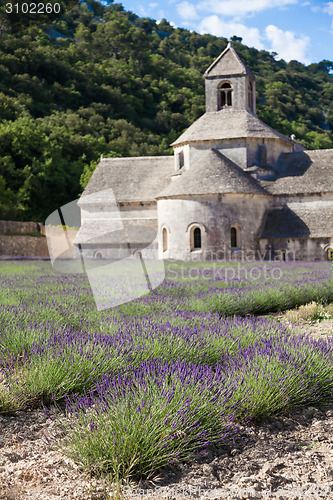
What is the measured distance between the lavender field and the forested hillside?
3445 cm

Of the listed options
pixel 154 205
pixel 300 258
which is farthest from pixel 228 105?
pixel 300 258

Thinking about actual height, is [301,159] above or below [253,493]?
above

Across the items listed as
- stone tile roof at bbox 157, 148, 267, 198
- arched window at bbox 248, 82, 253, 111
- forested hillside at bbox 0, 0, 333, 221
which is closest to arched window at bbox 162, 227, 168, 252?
stone tile roof at bbox 157, 148, 267, 198

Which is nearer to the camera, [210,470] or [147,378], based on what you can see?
[210,470]

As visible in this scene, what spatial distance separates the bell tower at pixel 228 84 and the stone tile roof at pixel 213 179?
5436mm

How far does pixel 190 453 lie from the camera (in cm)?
346

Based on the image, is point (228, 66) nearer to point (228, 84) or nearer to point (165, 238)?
point (228, 84)

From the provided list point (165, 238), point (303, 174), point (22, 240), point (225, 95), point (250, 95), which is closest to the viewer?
point (22, 240)

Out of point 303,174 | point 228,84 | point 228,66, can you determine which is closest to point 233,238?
point 303,174

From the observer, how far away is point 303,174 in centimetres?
3294

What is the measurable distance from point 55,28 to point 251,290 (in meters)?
101

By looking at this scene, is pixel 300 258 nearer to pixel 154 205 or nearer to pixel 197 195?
pixel 197 195

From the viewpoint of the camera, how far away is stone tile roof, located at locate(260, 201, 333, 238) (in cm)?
3012

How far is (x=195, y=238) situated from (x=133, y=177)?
30.2 feet
